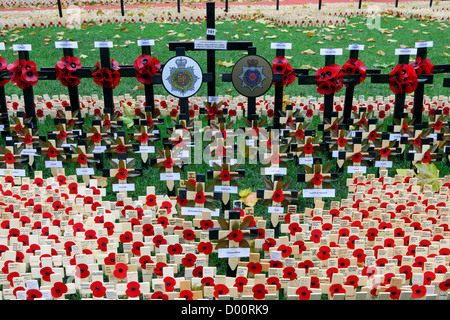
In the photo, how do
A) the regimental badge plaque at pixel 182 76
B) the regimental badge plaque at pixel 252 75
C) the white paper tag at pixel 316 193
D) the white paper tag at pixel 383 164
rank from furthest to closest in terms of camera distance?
1. the regimental badge plaque at pixel 182 76
2. the regimental badge plaque at pixel 252 75
3. the white paper tag at pixel 383 164
4. the white paper tag at pixel 316 193

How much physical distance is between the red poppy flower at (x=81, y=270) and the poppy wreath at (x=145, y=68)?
2.83 m

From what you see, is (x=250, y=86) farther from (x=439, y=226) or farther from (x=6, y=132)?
(x=6, y=132)

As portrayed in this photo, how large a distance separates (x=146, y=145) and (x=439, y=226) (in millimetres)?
2750

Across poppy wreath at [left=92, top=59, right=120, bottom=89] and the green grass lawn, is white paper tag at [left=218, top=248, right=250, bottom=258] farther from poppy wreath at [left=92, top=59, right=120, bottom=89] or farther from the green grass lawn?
the green grass lawn

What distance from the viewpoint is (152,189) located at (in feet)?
12.7

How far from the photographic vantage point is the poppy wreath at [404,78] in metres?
5.16

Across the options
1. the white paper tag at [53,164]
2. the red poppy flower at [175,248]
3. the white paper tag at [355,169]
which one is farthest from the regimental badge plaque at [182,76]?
the red poppy flower at [175,248]

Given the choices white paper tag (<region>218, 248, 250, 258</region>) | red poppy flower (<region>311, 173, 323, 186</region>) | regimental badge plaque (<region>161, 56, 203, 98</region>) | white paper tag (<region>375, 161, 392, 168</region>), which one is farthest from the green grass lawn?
white paper tag (<region>218, 248, 250, 258</region>)

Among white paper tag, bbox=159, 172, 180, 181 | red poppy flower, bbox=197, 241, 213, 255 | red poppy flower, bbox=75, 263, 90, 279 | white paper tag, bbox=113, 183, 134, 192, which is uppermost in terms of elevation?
white paper tag, bbox=159, 172, 180, 181

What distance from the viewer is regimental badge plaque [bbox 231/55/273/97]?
16.3 feet

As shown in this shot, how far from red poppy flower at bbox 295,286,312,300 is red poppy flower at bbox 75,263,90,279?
4.41 feet

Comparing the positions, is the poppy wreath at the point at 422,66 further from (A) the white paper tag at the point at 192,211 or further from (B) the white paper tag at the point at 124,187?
(B) the white paper tag at the point at 124,187

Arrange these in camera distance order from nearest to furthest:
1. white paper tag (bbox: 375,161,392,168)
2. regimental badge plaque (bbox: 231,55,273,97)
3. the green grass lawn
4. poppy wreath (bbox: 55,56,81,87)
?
white paper tag (bbox: 375,161,392,168), regimental badge plaque (bbox: 231,55,273,97), poppy wreath (bbox: 55,56,81,87), the green grass lawn

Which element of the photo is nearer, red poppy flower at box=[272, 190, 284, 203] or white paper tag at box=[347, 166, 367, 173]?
red poppy flower at box=[272, 190, 284, 203]
